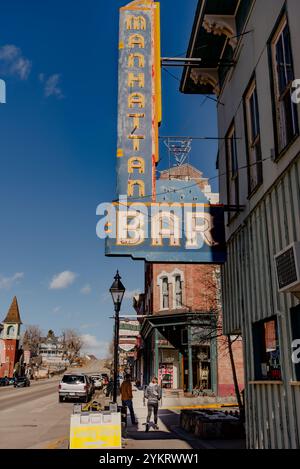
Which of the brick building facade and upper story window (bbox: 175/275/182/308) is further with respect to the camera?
upper story window (bbox: 175/275/182/308)

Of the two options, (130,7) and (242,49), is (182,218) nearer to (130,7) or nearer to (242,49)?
(242,49)

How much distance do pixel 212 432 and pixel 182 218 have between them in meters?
6.45

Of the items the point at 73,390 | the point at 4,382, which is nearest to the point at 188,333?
the point at 73,390

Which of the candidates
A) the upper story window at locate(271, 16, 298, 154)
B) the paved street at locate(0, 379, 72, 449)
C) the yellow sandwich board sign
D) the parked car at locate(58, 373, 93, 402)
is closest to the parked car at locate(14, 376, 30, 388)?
the parked car at locate(58, 373, 93, 402)

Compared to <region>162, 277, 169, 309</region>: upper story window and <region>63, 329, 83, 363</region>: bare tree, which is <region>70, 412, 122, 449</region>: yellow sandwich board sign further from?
<region>63, 329, 83, 363</region>: bare tree

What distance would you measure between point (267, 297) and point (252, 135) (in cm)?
331

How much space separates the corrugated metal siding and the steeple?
99812 millimetres

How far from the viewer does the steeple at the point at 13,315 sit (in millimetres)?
104062

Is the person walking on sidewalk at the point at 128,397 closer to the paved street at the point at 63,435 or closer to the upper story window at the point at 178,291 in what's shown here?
the paved street at the point at 63,435

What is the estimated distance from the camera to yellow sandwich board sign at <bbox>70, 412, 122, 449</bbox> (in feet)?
28.7

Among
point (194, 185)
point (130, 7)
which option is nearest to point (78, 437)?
point (194, 185)

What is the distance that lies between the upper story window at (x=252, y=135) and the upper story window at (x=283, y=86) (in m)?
1.14

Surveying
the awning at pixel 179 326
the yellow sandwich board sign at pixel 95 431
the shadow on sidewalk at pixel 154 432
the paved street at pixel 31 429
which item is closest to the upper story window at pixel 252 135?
the yellow sandwich board sign at pixel 95 431

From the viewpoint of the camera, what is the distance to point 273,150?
799 cm
